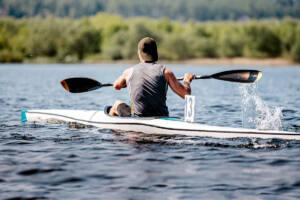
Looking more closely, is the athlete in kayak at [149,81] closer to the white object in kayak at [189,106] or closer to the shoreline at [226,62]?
the white object in kayak at [189,106]

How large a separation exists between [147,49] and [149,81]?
1.84 feet

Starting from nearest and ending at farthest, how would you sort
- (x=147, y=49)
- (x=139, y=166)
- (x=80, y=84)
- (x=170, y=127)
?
(x=139, y=166)
(x=147, y=49)
(x=170, y=127)
(x=80, y=84)

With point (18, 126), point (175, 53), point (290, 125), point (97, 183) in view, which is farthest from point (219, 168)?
point (175, 53)

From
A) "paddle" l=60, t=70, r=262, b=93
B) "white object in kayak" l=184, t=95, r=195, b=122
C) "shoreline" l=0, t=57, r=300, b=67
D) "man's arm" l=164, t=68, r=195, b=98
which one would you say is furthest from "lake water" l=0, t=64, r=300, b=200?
"shoreline" l=0, t=57, r=300, b=67

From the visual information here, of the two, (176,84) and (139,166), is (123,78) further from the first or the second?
(139,166)

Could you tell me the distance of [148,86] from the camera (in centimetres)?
767

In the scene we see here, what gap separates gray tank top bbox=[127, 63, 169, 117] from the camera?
7621mm

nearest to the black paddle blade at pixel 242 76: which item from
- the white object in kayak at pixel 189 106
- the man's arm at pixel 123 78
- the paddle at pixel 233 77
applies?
the paddle at pixel 233 77

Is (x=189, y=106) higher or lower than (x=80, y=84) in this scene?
lower

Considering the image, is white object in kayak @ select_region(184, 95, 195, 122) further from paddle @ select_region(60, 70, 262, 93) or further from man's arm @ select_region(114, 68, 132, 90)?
man's arm @ select_region(114, 68, 132, 90)

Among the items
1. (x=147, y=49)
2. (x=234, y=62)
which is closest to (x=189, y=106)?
(x=147, y=49)

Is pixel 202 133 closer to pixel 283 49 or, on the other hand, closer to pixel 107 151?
pixel 107 151

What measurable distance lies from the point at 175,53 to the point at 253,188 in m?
94.4

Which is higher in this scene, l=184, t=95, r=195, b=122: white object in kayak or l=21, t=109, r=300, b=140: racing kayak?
l=184, t=95, r=195, b=122: white object in kayak
